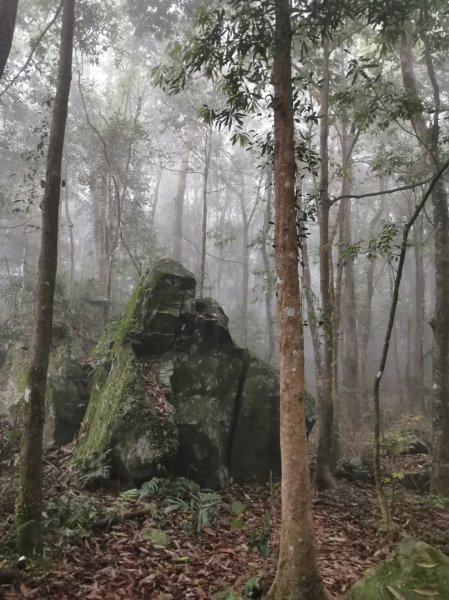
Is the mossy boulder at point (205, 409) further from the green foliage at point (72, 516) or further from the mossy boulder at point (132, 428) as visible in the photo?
the green foliage at point (72, 516)

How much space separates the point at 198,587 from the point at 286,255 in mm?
3949

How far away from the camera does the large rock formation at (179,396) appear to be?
763 centimetres

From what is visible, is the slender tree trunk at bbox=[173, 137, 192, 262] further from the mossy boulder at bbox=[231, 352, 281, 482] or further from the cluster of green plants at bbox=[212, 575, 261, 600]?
the cluster of green plants at bbox=[212, 575, 261, 600]

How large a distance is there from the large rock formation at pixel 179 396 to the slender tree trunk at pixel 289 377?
3.43m

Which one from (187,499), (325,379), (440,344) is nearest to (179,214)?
(325,379)

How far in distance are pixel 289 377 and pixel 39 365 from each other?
3322 millimetres

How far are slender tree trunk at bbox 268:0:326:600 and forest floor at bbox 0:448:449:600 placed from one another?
77cm

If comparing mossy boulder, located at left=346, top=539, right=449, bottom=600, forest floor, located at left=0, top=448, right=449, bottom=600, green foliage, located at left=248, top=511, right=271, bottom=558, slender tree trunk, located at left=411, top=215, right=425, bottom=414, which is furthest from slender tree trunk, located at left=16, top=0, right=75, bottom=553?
slender tree trunk, located at left=411, top=215, right=425, bottom=414

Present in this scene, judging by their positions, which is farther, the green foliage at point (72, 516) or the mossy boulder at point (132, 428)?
the mossy boulder at point (132, 428)

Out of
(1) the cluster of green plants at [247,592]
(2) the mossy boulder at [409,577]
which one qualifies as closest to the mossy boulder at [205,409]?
(1) the cluster of green plants at [247,592]

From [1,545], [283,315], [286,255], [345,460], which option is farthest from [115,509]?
[345,460]

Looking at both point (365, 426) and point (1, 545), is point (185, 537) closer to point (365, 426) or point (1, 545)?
point (1, 545)

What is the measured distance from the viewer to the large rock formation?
763cm

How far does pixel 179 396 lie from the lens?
28.7 feet
